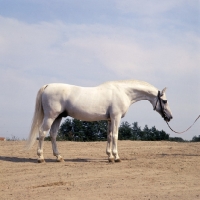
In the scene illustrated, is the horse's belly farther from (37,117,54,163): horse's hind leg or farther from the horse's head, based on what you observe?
the horse's head

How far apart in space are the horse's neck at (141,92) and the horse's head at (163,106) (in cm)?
14

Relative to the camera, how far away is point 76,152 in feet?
40.3

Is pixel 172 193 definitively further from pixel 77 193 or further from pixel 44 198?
pixel 44 198

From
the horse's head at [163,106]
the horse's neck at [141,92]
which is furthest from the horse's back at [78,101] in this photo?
the horse's head at [163,106]

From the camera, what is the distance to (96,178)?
25.8 ft

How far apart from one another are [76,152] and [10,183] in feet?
14.9

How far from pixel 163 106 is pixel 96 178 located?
3658 millimetres

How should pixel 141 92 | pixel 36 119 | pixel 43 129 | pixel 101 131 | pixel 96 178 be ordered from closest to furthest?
pixel 96 178 → pixel 43 129 → pixel 36 119 → pixel 141 92 → pixel 101 131

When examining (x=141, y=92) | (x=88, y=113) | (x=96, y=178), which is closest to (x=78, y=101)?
(x=88, y=113)

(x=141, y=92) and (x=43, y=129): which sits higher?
(x=141, y=92)

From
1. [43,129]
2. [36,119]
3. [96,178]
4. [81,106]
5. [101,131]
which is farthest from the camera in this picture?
[101,131]

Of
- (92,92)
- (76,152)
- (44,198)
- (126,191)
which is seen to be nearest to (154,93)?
(92,92)

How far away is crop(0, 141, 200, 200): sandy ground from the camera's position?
6.63 m

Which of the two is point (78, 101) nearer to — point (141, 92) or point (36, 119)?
point (36, 119)
